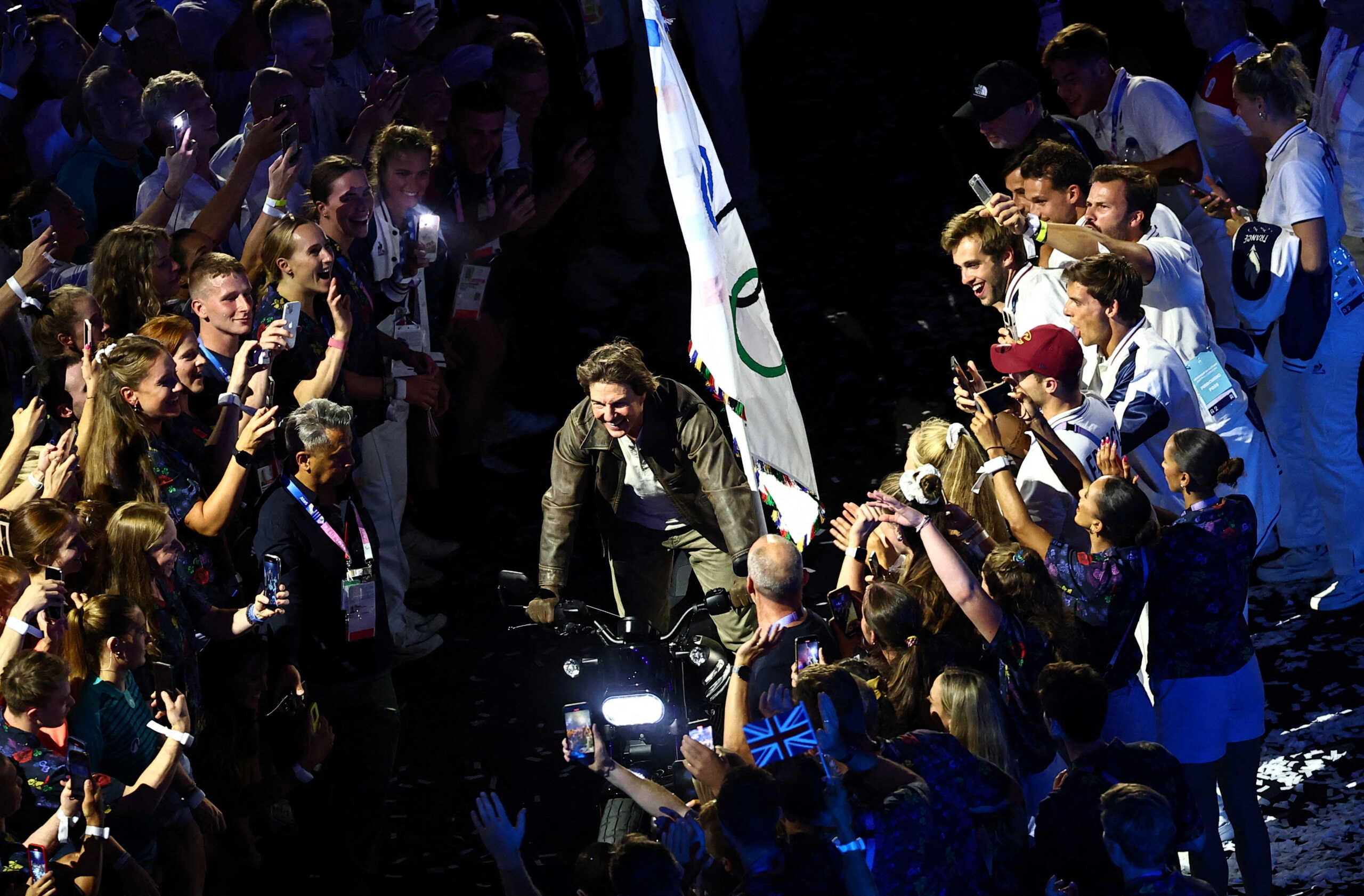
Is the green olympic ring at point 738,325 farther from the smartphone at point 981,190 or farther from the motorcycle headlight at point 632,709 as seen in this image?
the smartphone at point 981,190

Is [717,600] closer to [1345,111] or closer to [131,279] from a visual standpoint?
[131,279]

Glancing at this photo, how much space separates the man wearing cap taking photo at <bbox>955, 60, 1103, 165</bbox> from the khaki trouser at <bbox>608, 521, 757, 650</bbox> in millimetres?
2745

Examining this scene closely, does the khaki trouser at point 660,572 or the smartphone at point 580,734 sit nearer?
the smartphone at point 580,734

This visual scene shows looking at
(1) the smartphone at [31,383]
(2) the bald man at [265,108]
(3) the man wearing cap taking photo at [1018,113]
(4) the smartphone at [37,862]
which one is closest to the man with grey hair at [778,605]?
(4) the smartphone at [37,862]

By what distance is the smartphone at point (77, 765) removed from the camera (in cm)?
435

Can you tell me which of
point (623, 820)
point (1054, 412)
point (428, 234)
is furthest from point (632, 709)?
point (428, 234)

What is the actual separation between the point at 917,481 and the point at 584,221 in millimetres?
6165

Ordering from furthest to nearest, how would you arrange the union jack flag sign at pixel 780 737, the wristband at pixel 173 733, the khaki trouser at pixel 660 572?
1. the khaki trouser at pixel 660 572
2. the wristband at pixel 173 733
3. the union jack flag sign at pixel 780 737

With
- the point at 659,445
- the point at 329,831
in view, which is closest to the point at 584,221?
the point at 659,445

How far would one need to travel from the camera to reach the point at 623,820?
204 inches

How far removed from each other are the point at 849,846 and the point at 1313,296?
4.28 metres

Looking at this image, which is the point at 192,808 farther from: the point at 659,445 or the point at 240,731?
the point at 659,445

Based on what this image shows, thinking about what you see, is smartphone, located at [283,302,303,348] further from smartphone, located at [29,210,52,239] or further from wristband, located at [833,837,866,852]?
wristband, located at [833,837,866,852]

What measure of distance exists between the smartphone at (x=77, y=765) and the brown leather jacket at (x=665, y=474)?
6.64ft
